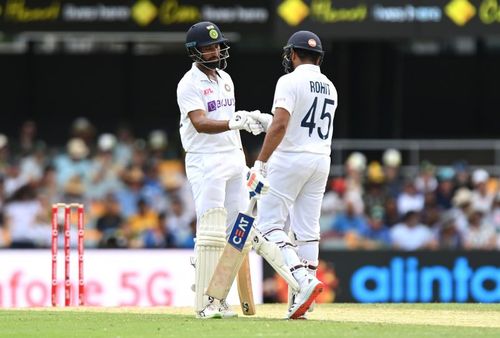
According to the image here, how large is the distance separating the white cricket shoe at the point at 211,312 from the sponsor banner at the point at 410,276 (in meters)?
6.06

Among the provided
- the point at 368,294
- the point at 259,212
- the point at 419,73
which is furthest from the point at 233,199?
the point at 419,73

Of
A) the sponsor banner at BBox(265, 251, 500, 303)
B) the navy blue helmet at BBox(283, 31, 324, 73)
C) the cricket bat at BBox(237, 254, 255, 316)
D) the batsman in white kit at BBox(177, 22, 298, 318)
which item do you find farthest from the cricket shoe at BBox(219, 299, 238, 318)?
the sponsor banner at BBox(265, 251, 500, 303)

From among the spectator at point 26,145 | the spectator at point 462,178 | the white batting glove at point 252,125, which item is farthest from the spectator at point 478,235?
the white batting glove at point 252,125

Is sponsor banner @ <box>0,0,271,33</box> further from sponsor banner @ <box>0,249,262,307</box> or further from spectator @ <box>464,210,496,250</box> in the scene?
sponsor banner @ <box>0,249,262,307</box>

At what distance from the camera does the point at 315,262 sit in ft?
30.3

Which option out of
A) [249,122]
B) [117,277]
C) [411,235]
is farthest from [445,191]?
[249,122]

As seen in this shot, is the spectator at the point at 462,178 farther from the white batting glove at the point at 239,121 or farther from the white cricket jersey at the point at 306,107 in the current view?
the white batting glove at the point at 239,121

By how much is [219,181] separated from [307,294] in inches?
37.8

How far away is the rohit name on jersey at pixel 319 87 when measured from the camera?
8.88 metres

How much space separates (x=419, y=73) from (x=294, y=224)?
1354 cm

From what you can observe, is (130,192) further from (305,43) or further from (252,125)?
(252,125)

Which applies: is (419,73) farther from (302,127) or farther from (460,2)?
(302,127)

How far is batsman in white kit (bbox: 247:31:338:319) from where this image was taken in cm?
872

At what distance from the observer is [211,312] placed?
8.95 metres
